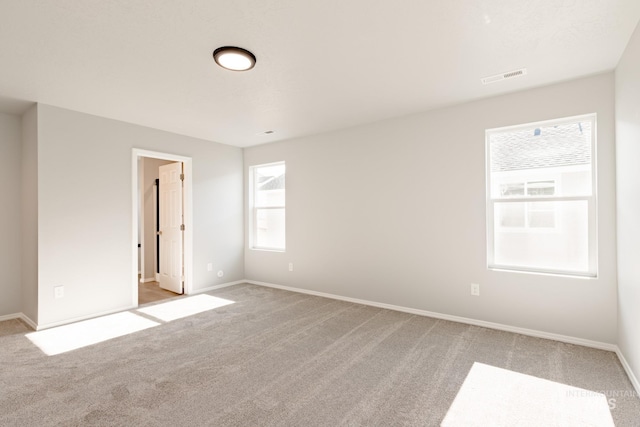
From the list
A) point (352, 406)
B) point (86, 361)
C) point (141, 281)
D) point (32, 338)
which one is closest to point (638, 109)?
point (352, 406)

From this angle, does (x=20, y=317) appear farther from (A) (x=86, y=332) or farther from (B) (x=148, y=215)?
(B) (x=148, y=215)

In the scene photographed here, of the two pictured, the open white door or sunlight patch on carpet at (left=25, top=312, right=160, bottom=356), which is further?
the open white door

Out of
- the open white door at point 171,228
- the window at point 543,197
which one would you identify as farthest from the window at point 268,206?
the window at point 543,197

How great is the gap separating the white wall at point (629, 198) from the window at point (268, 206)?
166 inches

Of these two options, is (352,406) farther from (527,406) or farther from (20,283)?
(20,283)

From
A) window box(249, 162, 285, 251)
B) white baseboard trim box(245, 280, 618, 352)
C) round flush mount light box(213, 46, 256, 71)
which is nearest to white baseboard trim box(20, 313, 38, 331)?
window box(249, 162, 285, 251)

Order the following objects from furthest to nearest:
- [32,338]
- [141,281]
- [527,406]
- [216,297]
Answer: [141,281] → [216,297] → [32,338] → [527,406]

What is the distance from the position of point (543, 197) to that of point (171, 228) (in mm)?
5311

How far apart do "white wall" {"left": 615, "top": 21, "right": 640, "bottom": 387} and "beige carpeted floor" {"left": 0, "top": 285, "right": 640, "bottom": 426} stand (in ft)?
1.09

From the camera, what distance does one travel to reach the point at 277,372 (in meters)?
2.47

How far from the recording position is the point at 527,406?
2.03 meters

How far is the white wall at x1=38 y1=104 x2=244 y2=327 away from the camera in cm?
350

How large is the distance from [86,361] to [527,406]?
11.3 ft

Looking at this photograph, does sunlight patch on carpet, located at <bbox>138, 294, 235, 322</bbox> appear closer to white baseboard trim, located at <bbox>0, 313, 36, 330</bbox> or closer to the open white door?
the open white door
